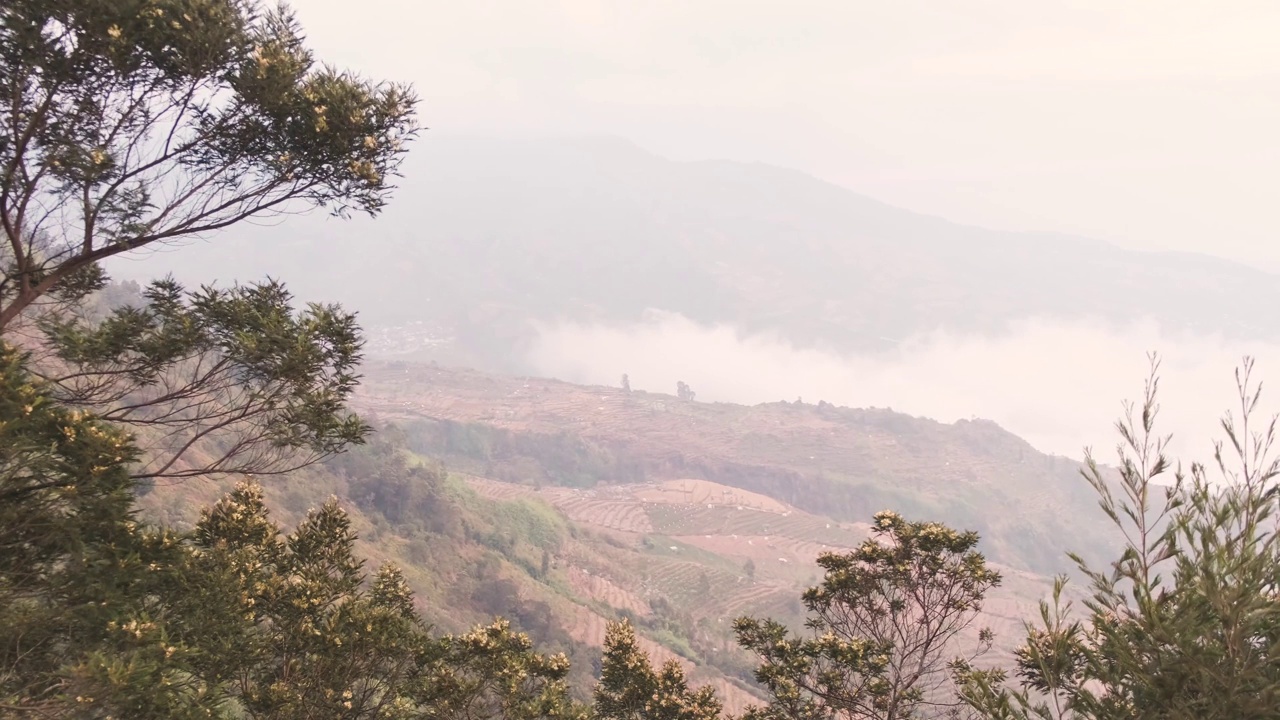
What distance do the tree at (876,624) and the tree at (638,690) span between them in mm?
1473

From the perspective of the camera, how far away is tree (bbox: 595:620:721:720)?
12.4 m

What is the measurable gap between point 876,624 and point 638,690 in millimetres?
5184

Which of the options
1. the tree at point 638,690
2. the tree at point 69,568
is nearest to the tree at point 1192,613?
the tree at point 638,690

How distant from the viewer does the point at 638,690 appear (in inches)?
504

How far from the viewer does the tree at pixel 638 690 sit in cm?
1240

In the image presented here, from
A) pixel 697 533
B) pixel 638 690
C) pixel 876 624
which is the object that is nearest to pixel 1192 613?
pixel 876 624

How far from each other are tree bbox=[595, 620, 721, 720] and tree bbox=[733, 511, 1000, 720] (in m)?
1.47

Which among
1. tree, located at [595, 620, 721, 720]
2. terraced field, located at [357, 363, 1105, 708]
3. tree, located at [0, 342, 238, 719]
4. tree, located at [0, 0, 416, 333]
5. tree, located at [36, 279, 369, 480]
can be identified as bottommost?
terraced field, located at [357, 363, 1105, 708]

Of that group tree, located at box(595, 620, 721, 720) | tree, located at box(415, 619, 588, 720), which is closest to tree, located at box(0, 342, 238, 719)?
tree, located at box(415, 619, 588, 720)

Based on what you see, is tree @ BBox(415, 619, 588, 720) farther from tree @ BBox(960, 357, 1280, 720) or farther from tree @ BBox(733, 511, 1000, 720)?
tree @ BBox(960, 357, 1280, 720)

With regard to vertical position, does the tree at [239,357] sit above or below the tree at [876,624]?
above

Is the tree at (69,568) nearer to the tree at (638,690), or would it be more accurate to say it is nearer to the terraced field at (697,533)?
the tree at (638,690)

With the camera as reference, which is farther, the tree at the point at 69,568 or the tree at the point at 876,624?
the tree at the point at 876,624

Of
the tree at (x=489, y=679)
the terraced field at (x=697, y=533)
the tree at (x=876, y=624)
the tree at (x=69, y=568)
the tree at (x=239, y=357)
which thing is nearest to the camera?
the tree at (x=69, y=568)
